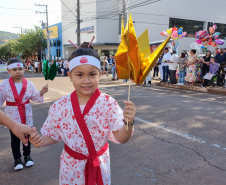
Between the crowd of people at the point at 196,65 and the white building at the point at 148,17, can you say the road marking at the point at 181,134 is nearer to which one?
the crowd of people at the point at 196,65

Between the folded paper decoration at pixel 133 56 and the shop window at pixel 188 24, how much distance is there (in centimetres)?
3003

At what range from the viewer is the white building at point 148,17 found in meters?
27.3

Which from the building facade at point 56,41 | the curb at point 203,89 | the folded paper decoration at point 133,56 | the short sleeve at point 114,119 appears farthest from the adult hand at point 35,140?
the building facade at point 56,41

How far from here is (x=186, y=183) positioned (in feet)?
9.33

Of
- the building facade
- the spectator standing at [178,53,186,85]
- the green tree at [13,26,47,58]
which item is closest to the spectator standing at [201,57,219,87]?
the spectator standing at [178,53,186,85]

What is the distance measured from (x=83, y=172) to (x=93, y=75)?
2.55 ft

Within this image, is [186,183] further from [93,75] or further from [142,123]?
[142,123]

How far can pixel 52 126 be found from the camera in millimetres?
1844

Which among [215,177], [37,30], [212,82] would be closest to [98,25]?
[37,30]

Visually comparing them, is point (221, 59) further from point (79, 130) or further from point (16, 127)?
point (16, 127)

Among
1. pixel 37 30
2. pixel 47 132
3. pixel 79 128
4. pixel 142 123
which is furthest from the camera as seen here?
pixel 37 30

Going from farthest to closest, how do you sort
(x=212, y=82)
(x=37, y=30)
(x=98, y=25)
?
(x=37, y=30) → (x=98, y=25) → (x=212, y=82)

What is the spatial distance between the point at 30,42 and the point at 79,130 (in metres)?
39.9

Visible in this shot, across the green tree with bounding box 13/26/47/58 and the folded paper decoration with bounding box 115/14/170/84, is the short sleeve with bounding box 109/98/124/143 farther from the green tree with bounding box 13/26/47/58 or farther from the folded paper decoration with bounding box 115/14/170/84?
the green tree with bounding box 13/26/47/58
